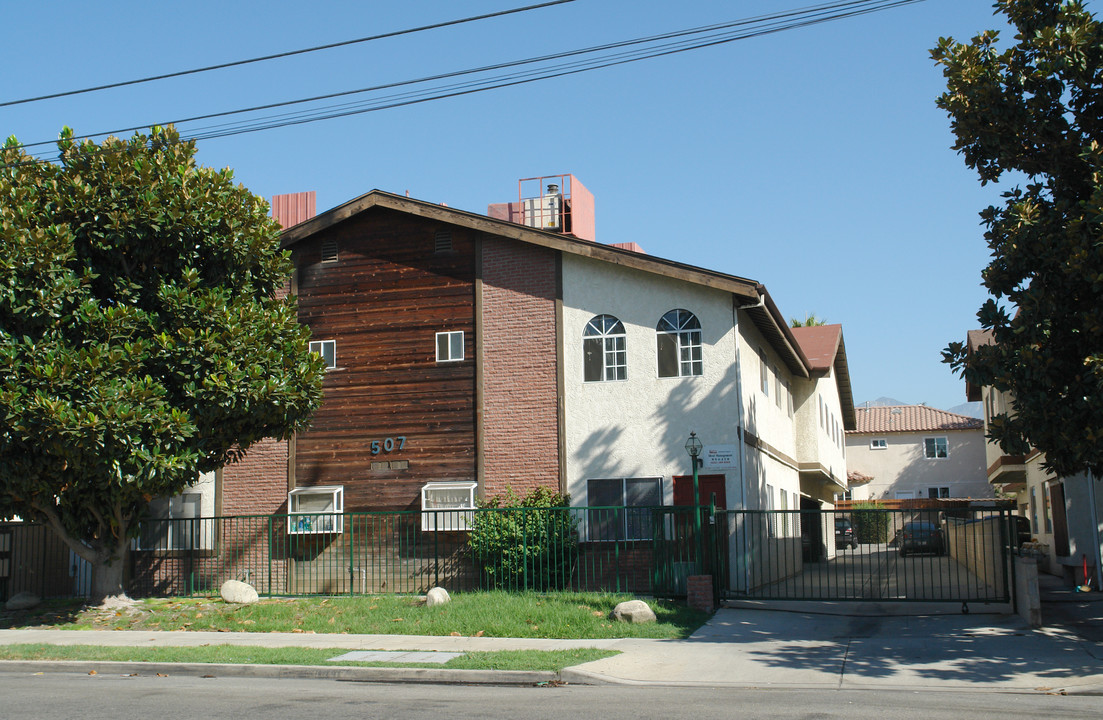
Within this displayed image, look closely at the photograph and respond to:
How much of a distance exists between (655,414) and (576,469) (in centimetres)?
201

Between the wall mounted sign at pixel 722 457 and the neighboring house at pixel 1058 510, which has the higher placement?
the wall mounted sign at pixel 722 457

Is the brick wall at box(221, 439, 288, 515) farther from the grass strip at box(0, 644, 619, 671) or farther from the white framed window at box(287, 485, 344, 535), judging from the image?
the grass strip at box(0, 644, 619, 671)

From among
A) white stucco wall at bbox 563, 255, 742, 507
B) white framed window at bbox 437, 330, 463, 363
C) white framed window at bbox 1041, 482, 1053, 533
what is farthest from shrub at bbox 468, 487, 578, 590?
white framed window at bbox 1041, 482, 1053, 533

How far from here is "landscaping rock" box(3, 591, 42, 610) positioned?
66.0ft

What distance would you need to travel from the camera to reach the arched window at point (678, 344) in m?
20.9

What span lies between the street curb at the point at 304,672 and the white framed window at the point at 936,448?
2143 inches

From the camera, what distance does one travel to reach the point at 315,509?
22.3 meters

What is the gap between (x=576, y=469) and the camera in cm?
2109

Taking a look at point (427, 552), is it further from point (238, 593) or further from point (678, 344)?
point (678, 344)

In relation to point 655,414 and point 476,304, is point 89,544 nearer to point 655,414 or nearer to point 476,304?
point 476,304

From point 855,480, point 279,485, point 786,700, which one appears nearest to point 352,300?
point 279,485

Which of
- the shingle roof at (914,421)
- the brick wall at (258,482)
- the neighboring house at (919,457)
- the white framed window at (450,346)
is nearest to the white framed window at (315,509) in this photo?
the brick wall at (258,482)

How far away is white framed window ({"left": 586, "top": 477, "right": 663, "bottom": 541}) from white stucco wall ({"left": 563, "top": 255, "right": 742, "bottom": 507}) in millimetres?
136

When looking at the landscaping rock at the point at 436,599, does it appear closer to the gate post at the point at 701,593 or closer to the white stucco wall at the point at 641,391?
the gate post at the point at 701,593
